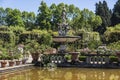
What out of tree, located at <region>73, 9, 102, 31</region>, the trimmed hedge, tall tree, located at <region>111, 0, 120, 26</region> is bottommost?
the trimmed hedge

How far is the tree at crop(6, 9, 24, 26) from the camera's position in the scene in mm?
49500

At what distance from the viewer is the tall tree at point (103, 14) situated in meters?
56.1

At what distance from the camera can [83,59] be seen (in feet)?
69.8

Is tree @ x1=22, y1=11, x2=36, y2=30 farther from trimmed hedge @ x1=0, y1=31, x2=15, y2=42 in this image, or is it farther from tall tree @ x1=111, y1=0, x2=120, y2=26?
trimmed hedge @ x1=0, y1=31, x2=15, y2=42

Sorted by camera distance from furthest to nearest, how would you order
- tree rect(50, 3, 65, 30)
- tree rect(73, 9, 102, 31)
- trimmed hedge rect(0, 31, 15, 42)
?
tree rect(73, 9, 102, 31) < tree rect(50, 3, 65, 30) < trimmed hedge rect(0, 31, 15, 42)

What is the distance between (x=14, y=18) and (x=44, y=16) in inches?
237

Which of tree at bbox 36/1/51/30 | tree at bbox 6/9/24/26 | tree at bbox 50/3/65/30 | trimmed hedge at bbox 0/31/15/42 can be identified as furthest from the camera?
tree at bbox 6/9/24/26

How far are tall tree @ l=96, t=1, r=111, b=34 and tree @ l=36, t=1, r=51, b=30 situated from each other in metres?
12.7

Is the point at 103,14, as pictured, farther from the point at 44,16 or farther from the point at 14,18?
the point at 14,18

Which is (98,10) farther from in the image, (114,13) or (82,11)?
(82,11)

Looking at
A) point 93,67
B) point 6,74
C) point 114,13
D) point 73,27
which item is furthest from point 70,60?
point 114,13

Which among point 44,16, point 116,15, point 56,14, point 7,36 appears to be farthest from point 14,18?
point 116,15

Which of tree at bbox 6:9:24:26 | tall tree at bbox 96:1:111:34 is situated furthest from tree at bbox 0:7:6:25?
tall tree at bbox 96:1:111:34

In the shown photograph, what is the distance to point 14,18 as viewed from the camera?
49719 millimetres
